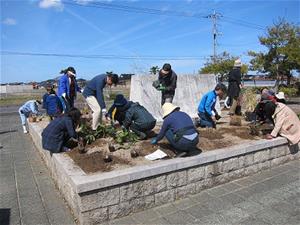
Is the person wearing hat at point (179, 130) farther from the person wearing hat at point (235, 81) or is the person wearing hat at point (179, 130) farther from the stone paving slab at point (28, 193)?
the person wearing hat at point (235, 81)

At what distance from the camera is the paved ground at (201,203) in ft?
12.2

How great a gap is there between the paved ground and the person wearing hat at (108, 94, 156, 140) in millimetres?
1736

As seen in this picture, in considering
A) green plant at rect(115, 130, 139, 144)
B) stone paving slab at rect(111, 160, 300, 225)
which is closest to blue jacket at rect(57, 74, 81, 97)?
green plant at rect(115, 130, 139, 144)

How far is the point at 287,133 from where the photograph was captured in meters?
5.89

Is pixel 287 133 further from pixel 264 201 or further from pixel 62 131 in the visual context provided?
pixel 62 131

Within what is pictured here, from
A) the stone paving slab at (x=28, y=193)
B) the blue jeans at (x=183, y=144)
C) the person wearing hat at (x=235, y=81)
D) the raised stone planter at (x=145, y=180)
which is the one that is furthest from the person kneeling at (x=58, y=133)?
the person wearing hat at (x=235, y=81)

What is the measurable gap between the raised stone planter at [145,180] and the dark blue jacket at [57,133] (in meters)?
0.21

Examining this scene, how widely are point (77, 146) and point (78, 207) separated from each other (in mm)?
1885

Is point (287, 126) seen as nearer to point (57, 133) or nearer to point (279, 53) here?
point (57, 133)

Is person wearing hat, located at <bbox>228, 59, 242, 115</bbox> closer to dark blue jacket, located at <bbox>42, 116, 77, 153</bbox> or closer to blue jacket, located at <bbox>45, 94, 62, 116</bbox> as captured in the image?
blue jacket, located at <bbox>45, 94, 62, 116</bbox>

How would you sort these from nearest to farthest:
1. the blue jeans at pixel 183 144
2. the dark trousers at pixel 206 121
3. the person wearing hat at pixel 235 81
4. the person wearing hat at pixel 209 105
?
the blue jeans at pixel 183 144, the person wearing hat at pixel 209 105, the dark trousers at pixel 206 121, the person wearing hat at pixel 235 81

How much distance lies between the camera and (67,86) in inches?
276

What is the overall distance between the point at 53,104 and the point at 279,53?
15511mm

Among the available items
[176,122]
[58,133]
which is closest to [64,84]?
[58,133]
